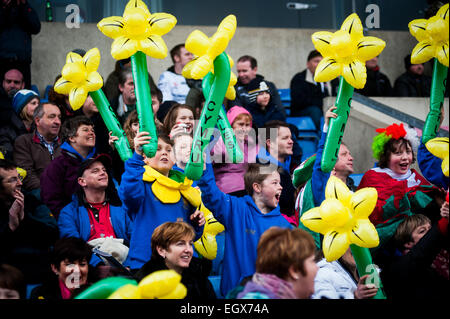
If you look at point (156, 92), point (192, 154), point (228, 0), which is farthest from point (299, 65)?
point (192, 154)

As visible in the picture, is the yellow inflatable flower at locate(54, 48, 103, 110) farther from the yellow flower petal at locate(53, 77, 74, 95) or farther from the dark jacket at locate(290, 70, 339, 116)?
the dark jacket at locate(290, 70, 339, 116)

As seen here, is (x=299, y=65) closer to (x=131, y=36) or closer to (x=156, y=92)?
(x=156, y=92)

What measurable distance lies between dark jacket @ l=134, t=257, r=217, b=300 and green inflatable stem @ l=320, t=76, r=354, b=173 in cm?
81

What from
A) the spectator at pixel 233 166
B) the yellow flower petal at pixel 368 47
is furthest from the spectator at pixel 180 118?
the yellow flower petal at pixel 368 47

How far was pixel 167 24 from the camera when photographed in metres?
3.43

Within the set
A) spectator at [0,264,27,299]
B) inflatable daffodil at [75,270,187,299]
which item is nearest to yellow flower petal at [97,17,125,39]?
spectator at [0,264,27,299]

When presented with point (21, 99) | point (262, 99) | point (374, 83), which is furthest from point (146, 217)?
point (374, 83)

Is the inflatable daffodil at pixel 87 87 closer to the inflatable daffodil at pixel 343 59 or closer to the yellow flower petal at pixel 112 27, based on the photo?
the yellow flower petal at pixel 112 27

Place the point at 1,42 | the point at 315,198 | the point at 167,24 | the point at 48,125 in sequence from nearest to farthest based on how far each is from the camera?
1. the point at 167,24
2. the point at 315,198
3. the point at 48,125
4. the point at 1,42

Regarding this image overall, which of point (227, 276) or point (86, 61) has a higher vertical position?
point (86, 61)

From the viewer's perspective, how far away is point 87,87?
3.66 metres

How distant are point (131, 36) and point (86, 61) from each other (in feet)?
1.44

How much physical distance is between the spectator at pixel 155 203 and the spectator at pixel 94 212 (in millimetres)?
213

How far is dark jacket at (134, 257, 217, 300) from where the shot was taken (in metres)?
3.23
